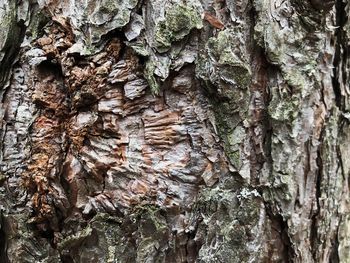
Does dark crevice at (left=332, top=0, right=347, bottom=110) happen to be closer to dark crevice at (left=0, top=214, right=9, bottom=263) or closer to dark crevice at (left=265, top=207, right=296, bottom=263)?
dark crevice at (left=265, top=207, right=296, bottom=263)

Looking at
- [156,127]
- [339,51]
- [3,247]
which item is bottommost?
[3,247]

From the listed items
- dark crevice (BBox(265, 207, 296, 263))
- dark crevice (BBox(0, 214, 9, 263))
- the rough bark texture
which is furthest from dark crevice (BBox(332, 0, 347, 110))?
dark crevice (BBox(0, 214, 9, 263))

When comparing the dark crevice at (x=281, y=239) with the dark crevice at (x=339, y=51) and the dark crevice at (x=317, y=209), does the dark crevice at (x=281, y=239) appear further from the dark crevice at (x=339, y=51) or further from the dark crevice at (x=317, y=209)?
the dark crevice at (x=339, y=51)

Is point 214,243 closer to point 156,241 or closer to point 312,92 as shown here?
point 156,241

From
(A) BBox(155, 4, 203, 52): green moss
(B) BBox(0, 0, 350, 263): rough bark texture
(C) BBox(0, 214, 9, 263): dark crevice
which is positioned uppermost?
(A) BBox(155, 4, 203, 52): green moss

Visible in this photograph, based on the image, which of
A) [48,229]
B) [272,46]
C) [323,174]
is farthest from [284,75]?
[48,229]

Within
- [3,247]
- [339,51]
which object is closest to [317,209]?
[339,51]

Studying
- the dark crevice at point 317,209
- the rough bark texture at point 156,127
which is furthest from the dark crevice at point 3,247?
the dark crevice at point 317,209

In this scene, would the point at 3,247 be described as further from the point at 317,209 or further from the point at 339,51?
the point at 339,51
